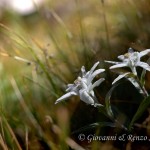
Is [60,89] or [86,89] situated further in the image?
[60,89]

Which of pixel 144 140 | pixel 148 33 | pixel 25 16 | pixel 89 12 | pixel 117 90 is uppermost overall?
pixel 25 16

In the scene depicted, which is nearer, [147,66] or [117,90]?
[147,66]

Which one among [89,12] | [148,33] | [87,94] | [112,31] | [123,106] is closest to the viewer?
[87,94]

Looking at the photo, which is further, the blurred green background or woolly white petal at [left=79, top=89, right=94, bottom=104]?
the blurred green background

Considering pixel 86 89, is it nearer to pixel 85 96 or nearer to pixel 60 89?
pixel 85 96

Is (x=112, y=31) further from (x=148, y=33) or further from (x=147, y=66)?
(x=147, y=66)

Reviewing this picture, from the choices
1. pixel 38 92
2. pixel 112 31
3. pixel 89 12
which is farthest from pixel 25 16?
pixel 38 92

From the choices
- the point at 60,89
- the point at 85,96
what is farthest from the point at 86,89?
the point at 60,89

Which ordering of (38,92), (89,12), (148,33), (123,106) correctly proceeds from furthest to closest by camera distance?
(89,12) → (38,92) → (148,33) → (123,106)

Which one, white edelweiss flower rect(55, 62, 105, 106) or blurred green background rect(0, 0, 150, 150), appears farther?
blurred green background rect(0, 0, 150, 150)

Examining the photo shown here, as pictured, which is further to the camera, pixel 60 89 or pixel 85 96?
pixel 60 89

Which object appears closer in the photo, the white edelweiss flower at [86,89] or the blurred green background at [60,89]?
the white edelweiss flower at [86,89]
